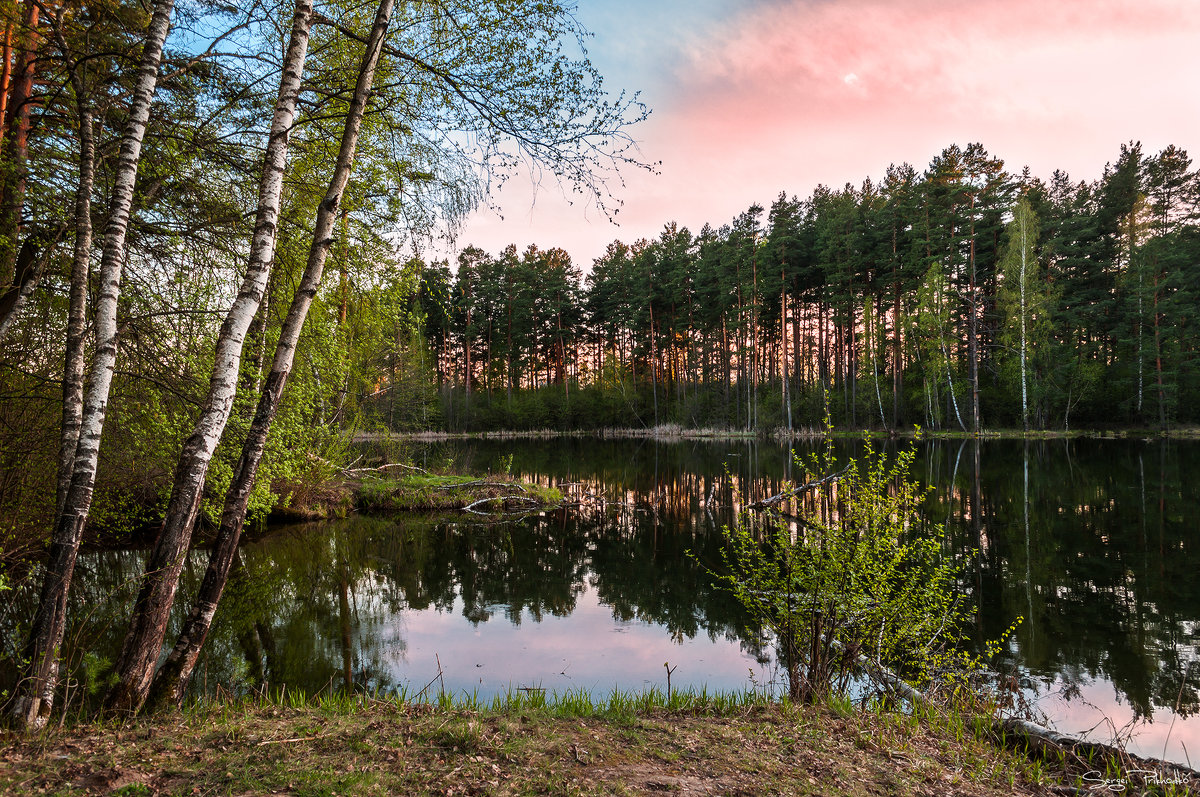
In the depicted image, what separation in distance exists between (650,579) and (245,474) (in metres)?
7.69

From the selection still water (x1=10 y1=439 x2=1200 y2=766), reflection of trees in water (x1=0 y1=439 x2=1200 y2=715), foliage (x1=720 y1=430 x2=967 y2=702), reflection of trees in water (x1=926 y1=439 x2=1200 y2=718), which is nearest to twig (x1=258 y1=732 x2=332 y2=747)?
reflection of trees in water (x1=0 y1=439 x2=1200 y2=715)

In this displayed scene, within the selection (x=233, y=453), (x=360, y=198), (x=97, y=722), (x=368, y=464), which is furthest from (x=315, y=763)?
(x=368, y=464)

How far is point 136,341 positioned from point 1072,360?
154 ft

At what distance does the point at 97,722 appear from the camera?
12.9 ft

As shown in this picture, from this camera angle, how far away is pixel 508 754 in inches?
140

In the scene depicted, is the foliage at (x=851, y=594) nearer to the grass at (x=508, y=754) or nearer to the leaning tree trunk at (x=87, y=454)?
the grass at (x=508, y=754)

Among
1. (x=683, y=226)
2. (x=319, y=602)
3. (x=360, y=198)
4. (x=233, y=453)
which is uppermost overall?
(x=683, y=226)

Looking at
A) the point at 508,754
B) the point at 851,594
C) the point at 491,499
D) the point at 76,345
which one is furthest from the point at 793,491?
the point at 491,499

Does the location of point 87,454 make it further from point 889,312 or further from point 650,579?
point 889,312

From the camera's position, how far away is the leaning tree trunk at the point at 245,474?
4.34 meters

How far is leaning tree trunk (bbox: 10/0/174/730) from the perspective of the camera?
12.9 feet

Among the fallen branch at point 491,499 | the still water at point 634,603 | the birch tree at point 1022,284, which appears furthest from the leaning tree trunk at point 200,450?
the birch tree at point 1022,284

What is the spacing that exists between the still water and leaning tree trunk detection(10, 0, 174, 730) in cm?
69

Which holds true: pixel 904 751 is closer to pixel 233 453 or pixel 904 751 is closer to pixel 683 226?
pixel 233 453
